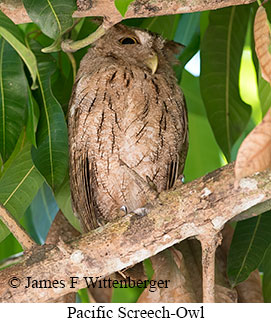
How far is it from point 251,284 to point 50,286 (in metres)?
1.04

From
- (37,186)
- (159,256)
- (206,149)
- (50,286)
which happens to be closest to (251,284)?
(159,256)

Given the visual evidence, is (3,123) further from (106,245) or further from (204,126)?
(204,126)

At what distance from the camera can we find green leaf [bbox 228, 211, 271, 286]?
6.29ft

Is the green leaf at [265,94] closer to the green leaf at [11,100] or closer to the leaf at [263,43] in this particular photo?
the leaf at [263,43]

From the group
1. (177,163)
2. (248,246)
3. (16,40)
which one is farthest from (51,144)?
(248,246)

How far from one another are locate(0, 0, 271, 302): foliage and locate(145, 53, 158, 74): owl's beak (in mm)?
262

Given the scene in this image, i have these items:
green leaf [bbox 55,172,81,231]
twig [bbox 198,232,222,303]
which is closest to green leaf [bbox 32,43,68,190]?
green leaf [bbox 55,172,81,231]

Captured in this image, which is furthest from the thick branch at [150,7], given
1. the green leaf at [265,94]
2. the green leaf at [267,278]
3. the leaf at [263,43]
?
the green leaf at [267,278]

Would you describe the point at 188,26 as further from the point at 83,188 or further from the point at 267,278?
the point at 267,278

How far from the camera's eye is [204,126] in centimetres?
279

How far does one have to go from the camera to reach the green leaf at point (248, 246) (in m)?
1.92

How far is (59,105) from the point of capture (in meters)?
1.81

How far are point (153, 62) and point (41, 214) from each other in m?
0.85

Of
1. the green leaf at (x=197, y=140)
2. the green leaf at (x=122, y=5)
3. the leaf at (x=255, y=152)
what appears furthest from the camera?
the green leaf at (x=197, y=140)
